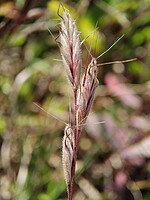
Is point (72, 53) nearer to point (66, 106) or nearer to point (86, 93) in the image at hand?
point (86, 93)

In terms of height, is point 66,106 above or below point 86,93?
below

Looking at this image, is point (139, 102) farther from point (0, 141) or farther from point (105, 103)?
point (0, 141)

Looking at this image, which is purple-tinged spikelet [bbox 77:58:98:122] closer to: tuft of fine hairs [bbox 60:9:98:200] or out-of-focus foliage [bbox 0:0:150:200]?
tuft of fine hairs [bbox 60:9:98:200]

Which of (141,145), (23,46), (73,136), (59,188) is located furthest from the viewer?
(23,46)

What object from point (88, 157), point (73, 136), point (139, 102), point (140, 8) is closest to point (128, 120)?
point (139, 102)

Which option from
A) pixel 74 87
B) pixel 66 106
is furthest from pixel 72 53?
pixel 66 106

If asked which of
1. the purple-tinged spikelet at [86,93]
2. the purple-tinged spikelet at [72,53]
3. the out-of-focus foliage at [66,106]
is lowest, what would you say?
the out-of-focus foliage at [66,106]

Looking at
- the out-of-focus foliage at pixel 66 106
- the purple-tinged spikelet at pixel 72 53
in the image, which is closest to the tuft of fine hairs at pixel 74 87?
the purple-tinged spikelet at pixel 72 53

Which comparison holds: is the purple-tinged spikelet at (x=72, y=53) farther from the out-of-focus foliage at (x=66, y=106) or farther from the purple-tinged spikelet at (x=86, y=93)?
the out-of-focus foliage at (x=66, y=106)
